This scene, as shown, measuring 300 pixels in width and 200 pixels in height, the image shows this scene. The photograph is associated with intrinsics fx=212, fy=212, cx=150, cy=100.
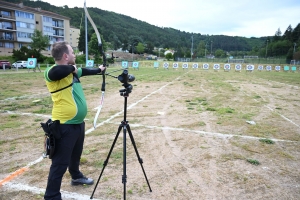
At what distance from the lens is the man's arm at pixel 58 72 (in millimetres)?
1965

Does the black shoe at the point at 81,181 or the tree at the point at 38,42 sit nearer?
the black shoe at the point at 81,181

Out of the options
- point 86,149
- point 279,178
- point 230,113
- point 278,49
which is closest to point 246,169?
point 279,178

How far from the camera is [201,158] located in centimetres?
351

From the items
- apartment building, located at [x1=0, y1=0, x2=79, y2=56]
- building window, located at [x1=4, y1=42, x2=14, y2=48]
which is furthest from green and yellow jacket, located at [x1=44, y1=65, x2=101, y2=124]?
building window, located at [x1=4, y1=42, x2=14, y2=48]

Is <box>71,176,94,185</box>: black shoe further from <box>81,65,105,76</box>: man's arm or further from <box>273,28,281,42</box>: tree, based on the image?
<box>273,28,281,42</box>: tree

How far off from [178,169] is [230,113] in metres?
3.94

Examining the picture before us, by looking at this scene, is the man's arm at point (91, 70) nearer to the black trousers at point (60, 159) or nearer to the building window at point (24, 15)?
the black trousers at point (60, 159)

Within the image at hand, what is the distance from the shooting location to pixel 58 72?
6.45 ft

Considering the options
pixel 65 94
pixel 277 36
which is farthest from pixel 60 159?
pixel 277 36

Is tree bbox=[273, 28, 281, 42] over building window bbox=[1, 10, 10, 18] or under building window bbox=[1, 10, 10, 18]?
over

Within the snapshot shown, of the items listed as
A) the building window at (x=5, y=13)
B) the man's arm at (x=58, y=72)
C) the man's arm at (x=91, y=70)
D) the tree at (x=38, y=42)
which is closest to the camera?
the man's arm at (x=58, y=72)

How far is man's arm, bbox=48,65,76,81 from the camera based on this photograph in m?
1.96

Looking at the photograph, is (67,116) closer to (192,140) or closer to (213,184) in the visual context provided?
(213,184)

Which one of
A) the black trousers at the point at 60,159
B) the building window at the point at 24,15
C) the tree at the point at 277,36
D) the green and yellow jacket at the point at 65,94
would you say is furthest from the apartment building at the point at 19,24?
the tree at the point at 277,36
